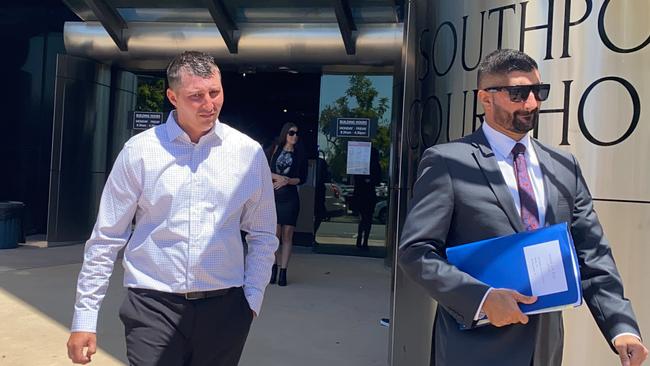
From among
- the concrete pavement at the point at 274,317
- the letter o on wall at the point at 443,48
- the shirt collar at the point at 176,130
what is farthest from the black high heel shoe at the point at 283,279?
the shirt collar at the point at 176,130

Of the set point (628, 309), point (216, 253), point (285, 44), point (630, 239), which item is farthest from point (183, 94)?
point (285, 44)

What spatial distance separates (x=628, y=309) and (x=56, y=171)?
9.75 meters

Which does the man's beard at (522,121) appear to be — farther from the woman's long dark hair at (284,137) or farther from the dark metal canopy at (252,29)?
the dark metal canopy at (252,29)

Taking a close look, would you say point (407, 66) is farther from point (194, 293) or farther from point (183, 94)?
point (194, 293)

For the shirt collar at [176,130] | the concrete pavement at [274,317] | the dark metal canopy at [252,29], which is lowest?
the concrete pavement at [274,317]

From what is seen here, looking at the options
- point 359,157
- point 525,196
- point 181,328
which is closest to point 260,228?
point 181,328

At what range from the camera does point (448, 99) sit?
11.7 feet

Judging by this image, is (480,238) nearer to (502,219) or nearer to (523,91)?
(502,219)

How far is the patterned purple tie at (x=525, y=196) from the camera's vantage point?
2.05m

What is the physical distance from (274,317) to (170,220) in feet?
12.5

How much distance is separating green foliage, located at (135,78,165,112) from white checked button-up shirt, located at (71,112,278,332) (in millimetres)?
9800

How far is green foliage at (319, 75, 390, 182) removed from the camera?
10.4 meters

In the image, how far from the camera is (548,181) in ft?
6.97

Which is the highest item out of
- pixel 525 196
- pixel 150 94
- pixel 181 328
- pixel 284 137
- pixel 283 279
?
pixel 150 94
